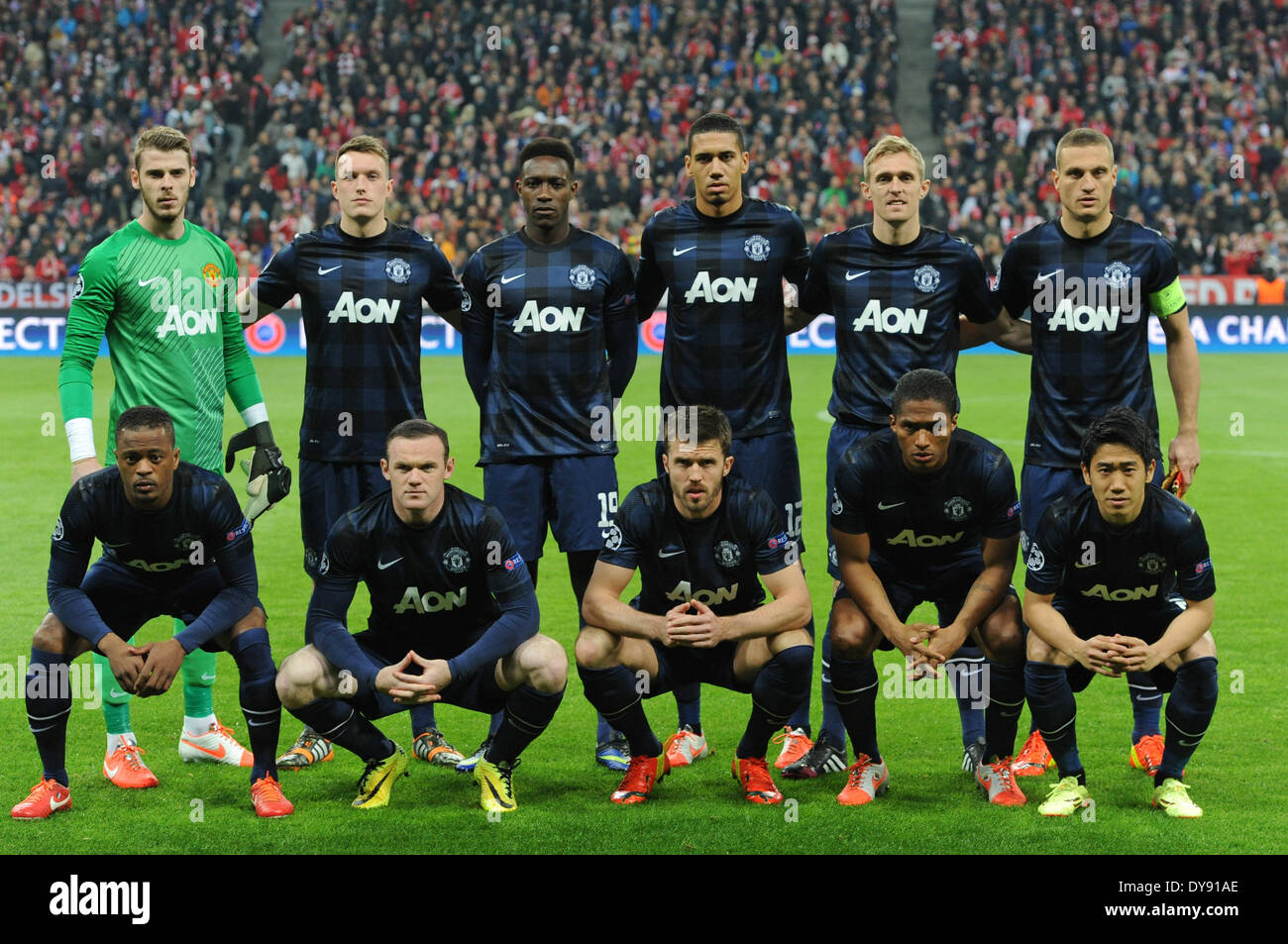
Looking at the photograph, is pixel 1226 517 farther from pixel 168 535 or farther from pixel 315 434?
pixel 168 535

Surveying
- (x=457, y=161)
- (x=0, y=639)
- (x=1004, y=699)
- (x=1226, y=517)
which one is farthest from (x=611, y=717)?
(x=457, y=161)

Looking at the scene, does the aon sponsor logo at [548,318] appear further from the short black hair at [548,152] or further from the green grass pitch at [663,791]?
the green grass pitch at [663,791]

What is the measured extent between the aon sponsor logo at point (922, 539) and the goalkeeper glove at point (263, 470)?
2662mm

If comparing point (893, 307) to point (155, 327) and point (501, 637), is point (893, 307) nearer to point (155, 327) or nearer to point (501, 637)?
point (501, 637)

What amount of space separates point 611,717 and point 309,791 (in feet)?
4.16

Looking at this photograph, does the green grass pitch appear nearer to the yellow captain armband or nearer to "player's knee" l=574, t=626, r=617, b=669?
"player's knee" l=574, t=626, r=617, b=669

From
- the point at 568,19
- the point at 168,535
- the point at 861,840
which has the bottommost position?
the point at 861,840

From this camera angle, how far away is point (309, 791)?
602 centimetres

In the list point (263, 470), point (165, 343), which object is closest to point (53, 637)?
point (263, 470)

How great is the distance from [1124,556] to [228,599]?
138 inches

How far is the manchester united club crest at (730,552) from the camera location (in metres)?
6.00

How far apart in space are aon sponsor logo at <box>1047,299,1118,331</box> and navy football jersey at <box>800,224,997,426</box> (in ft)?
1.12

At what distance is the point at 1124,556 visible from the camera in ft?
18.8

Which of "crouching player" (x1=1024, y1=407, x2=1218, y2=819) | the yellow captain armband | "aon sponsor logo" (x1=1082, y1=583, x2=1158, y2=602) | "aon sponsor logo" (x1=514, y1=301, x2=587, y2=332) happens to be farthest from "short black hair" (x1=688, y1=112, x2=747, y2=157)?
"aon sponsor logo" (x1=1082, y1=583, x2=1158, y2=602)
